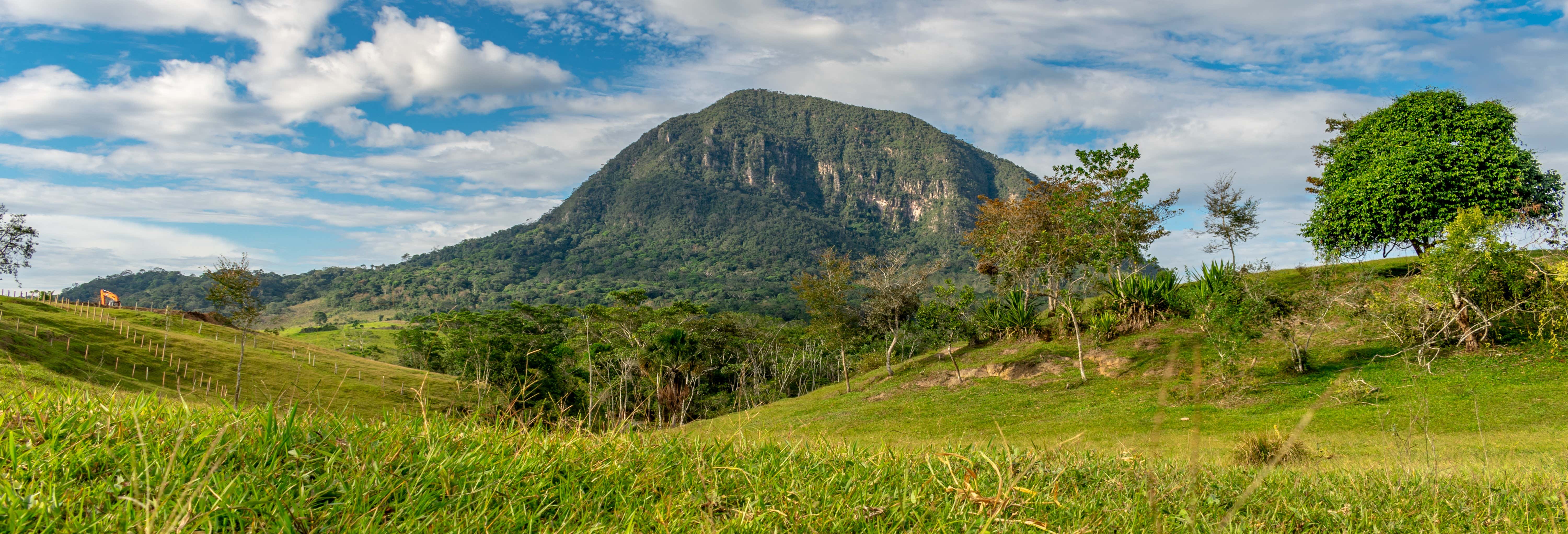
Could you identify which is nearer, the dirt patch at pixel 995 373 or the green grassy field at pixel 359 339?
the dirt patch at pixel 995 373

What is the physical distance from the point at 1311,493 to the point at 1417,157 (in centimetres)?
2562

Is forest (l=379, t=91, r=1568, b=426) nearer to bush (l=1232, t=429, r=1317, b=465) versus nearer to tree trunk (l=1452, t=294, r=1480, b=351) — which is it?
tree trunk (l=1452, t=294, r=1480, b=351)

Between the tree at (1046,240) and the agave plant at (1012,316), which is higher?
the tree at (1046,240)

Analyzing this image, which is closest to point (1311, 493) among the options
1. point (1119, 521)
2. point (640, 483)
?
point (1119, 521)

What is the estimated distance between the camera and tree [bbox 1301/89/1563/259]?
20641mm

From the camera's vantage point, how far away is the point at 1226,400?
48.6 feet

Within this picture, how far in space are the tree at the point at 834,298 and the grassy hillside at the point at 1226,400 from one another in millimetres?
7400

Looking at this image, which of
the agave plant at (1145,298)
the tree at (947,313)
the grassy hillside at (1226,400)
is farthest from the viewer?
the tree at (947,313)

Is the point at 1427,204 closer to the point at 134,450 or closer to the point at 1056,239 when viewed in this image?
the point at 1056,239

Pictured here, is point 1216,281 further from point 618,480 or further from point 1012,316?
point 618,480

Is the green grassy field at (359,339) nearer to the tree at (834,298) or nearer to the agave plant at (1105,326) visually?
the tree at (834,298)

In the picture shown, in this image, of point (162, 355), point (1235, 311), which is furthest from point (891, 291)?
point (162, 355)

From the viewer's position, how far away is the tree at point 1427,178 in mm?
20641

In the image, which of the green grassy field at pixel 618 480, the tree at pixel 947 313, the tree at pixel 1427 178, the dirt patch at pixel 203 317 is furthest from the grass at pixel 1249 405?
the dirt patch at pixel 203 317
